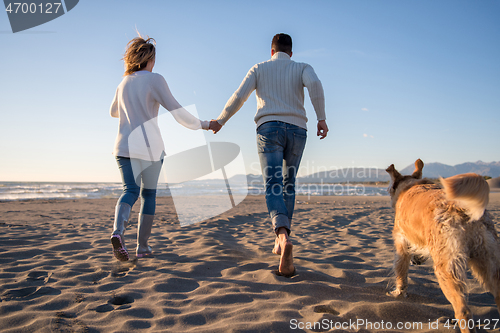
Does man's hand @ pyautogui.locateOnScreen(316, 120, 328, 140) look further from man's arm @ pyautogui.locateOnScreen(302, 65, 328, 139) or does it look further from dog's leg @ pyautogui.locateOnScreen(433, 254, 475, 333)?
dog's leg @ pyautogui.locateOnScreen(433, 254, 475, 333)

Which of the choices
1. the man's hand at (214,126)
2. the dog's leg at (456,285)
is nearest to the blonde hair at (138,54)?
the man's hand at (214,126)

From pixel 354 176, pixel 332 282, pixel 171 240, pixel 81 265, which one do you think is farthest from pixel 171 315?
pixel 354 176

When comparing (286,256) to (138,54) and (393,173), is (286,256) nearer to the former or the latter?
(393,173)

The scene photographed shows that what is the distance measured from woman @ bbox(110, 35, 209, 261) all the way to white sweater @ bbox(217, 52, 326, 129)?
767 millimetres

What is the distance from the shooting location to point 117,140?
2.79m

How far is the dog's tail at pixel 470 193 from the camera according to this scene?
1407 millimetres

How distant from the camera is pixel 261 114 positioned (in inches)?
111

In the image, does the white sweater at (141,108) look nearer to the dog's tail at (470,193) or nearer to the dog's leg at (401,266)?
the dog's leg at (401,266)

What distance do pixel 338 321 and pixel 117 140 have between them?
98.3 inches

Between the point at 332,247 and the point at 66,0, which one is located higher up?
the point at 66,0

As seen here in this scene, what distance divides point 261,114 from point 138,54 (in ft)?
4.82

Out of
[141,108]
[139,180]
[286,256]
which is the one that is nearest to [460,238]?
[286,256]

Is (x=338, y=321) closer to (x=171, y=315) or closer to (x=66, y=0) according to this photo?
(x=171, y=315)

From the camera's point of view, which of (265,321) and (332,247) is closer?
(265,321)
